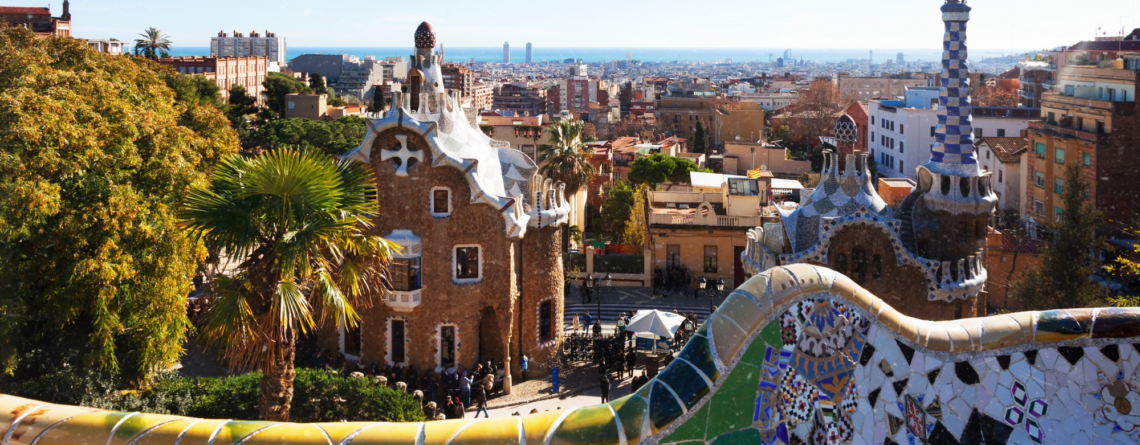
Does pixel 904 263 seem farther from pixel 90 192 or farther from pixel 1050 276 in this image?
pixel 90 192

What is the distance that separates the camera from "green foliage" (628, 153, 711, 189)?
65.4 m

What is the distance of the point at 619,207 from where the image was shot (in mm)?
55406

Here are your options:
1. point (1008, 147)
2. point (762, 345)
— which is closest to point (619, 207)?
point (1008, 147)

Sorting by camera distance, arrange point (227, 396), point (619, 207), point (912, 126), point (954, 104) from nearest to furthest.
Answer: point (227, 396), point (954, 104), point (619, 207), point (912, 126)

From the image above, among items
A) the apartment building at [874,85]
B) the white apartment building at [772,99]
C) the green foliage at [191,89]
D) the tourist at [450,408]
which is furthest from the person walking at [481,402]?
the apartment building at [874,85]

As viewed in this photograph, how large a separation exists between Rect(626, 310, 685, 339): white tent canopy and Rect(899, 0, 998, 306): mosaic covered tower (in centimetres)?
708

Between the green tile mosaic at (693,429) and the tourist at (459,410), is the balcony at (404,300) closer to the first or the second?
the tourist at (459,410)

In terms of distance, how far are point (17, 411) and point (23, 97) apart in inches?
694

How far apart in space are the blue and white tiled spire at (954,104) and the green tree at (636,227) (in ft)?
66.7

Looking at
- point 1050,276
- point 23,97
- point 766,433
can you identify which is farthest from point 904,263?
point 23,97

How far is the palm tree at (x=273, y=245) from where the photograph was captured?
15.4 metres

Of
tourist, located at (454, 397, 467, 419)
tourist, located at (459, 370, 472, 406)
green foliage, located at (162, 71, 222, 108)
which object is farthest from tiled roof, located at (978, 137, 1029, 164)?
green foliage, located at (162, 71, 222, 108)

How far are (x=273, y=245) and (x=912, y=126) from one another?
71511 millimetres

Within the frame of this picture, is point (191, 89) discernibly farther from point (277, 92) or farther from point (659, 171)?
point (277, 92)
